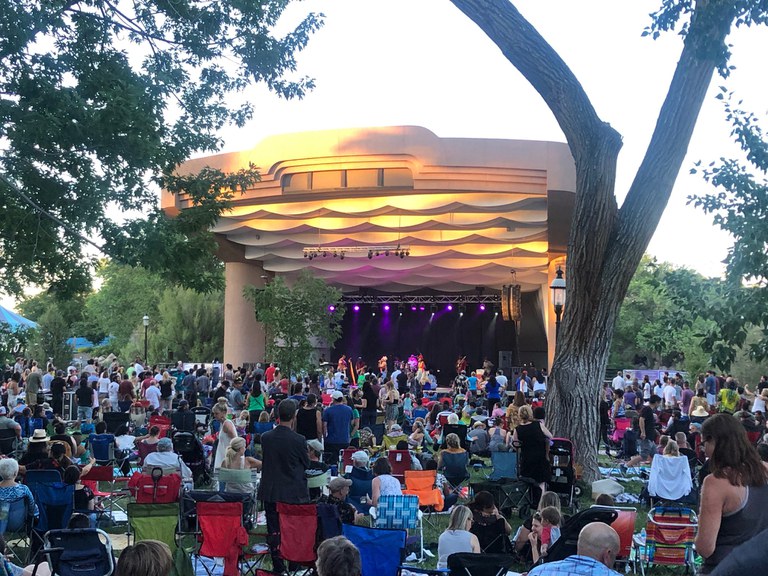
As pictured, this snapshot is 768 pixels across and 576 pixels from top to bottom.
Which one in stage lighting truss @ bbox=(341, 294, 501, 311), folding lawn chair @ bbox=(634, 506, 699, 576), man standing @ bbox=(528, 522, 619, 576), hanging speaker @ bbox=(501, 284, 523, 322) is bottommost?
folding lawn chair @ bbox=(634, 506, 699, 576)

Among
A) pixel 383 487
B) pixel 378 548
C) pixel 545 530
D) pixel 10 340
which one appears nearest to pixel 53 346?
pixel 10 340

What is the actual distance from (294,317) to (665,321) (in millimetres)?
16126

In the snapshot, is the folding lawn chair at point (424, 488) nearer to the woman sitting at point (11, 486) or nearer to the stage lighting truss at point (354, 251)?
the woman sitting at point (11, 486)

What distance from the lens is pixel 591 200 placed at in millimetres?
11438

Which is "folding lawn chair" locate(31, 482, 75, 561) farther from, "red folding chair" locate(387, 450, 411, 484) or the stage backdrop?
the stage backdrop

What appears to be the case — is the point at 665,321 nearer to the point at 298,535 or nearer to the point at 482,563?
the point at 482,563

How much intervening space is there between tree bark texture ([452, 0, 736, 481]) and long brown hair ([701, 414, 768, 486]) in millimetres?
7408

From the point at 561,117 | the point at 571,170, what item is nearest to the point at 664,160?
the point at 561,117

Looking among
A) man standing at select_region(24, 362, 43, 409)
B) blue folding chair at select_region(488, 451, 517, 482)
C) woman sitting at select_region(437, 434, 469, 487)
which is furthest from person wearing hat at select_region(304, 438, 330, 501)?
man standing at select_region(24, 362, 43, 409)

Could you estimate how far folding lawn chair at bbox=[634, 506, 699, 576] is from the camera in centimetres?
729

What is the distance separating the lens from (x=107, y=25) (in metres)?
9.68

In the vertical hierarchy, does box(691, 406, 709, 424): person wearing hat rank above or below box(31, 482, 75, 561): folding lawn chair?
above

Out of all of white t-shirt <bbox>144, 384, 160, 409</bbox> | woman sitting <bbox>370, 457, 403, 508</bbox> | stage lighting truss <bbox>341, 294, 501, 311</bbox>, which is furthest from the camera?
stage lighting truss <bbox>341, 294, 501, 311</bbox>

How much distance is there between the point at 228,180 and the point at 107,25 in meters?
2.52
